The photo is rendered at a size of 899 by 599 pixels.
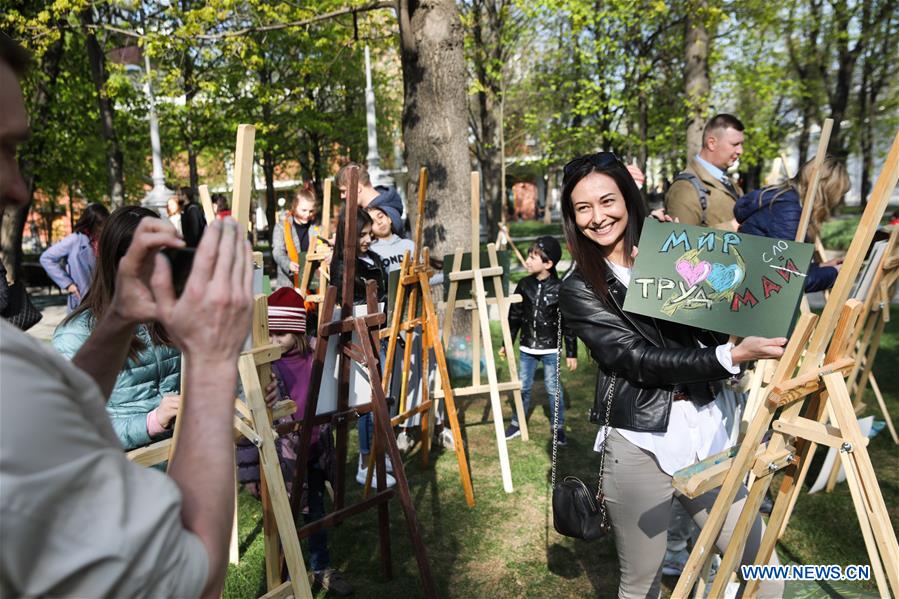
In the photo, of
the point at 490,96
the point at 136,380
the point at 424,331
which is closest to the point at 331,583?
the point at 136,380

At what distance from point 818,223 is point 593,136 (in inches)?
701

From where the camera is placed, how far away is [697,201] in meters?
4.90

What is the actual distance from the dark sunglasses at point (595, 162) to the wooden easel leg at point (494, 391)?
255 cm

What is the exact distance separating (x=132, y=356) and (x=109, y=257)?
403mm

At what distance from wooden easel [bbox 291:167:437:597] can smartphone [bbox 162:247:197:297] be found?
6.49 ft

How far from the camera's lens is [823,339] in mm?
2283

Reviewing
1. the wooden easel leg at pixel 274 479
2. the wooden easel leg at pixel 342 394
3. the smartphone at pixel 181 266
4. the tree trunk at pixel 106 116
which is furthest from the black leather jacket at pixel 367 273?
the tree trunk at pixel 106 116

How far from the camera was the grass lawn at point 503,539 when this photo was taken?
3.61 meters

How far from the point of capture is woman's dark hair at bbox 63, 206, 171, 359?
2.41 metres

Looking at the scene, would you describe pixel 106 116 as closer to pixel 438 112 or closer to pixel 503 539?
pixel 438 112

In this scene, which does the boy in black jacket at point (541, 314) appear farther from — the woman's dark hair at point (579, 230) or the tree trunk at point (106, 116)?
the tree trunk at point (106, 116)

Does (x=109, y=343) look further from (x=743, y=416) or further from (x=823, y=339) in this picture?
(x=743, y=416)

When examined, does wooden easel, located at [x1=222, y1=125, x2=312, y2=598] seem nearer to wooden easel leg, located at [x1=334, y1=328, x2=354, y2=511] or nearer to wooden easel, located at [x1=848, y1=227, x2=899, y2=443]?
wooden easel leg, located at [x1=334, y1=328, x2=354, y2=511]

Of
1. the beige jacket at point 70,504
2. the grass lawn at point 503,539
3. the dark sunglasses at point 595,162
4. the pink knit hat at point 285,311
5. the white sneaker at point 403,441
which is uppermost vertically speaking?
the dark sunglasses at point 595,162
